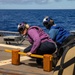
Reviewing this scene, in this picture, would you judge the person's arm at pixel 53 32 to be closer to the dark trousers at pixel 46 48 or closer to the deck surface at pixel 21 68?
the dark trousers at pixel 46 48

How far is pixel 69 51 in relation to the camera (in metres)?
2.35

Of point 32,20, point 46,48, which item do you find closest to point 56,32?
point 46,48

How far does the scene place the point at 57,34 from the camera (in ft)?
22.1

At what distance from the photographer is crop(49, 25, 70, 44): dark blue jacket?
21.9 feet

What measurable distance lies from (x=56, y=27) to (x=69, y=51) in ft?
14.5

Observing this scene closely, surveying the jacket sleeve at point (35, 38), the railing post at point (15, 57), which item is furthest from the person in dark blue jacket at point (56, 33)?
the railing post at point (15, 57)

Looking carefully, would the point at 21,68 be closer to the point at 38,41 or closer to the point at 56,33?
the point at 38,41

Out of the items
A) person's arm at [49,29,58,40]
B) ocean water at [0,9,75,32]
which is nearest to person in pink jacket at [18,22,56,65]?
person's arm at [49,29,58,40]

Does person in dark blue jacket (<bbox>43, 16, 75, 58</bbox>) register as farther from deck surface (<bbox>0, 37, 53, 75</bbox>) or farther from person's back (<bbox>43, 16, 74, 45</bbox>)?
deck surface (<bbox>0, 37, 53, 75</bbox>)

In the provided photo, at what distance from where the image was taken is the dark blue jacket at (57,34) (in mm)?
6680

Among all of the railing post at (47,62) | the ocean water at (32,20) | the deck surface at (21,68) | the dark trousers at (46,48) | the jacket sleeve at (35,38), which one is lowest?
the ocean water at (32,20)

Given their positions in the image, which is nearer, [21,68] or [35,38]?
[35,38]

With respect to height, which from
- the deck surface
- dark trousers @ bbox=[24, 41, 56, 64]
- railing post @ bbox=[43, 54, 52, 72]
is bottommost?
the deck surface

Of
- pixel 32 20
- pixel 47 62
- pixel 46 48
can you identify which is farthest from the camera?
pixel 32 20
